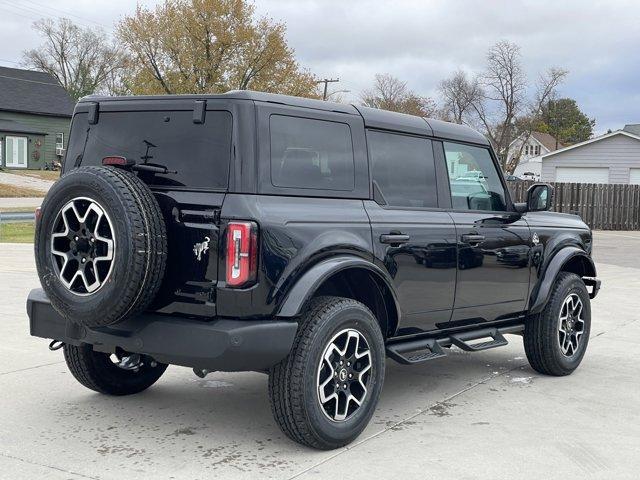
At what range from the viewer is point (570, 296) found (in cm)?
668

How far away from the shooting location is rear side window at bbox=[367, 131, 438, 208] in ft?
17.2

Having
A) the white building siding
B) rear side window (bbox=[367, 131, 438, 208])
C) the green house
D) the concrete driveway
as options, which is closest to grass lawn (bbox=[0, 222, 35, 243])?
the concrete driveway

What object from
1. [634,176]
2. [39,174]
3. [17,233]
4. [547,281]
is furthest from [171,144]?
[39,174]

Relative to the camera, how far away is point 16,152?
49562 millimetres

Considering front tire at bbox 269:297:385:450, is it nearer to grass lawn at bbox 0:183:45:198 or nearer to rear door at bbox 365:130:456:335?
rear door at bbox 365:130:456:335

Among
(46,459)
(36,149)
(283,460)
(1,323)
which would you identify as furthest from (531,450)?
(36,149)

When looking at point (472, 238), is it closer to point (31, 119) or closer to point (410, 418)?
point (410, 418)

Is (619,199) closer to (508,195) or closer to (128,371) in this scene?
(508,195)

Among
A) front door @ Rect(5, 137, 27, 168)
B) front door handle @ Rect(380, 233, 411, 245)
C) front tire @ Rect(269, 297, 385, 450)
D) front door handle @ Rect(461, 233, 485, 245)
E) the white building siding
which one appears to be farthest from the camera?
front door @ Rect(5, 137, 27, 168)

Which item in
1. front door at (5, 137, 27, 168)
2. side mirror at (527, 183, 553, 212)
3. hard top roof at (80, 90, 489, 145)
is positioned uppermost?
front door at (5, 137, 27, 168)

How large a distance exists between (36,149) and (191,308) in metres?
49.8

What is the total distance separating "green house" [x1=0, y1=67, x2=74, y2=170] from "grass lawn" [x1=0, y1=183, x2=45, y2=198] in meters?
12.2

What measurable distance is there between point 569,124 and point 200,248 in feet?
300

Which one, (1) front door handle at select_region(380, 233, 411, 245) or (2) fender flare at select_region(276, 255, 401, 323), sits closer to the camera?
(2) fender flare at select_region(276, 255, 401, 323)
